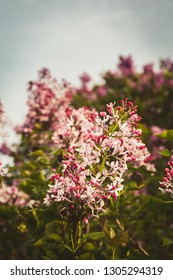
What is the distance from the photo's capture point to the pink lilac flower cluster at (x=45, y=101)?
4148 mm

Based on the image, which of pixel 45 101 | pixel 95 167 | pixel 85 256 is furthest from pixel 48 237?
pixel 45 101

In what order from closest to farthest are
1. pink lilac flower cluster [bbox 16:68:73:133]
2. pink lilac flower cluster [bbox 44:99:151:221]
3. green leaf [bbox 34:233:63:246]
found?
pink lilac flower cluster [bbox 44:99:151:221] < green leaf [bbox 34:233:63:246] < pink lilac flower cluster [bbox 16:68:73:133]

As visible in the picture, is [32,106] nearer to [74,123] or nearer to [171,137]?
[74,123]

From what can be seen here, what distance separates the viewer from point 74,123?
2.94 m

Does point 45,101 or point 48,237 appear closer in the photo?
point 48,237

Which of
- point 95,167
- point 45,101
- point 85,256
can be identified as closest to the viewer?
point 95,167

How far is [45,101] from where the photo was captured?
164 inches

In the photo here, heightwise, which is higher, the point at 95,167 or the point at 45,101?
the point at 45,101

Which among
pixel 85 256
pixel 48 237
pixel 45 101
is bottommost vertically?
pixel 85 256

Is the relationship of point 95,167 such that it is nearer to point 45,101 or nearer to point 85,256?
point 85,256

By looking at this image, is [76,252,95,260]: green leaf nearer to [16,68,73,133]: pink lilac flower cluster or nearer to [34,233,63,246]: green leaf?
[34,233,63,246]: green leaf

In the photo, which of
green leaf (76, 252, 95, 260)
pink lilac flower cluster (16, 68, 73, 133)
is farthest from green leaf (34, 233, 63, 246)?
pink lilac flower cluster (16, 68, 73, 133)

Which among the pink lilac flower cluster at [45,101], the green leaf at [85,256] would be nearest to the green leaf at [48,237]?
the green leaf at [85,256]

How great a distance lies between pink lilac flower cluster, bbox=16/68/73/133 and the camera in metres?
4.15
